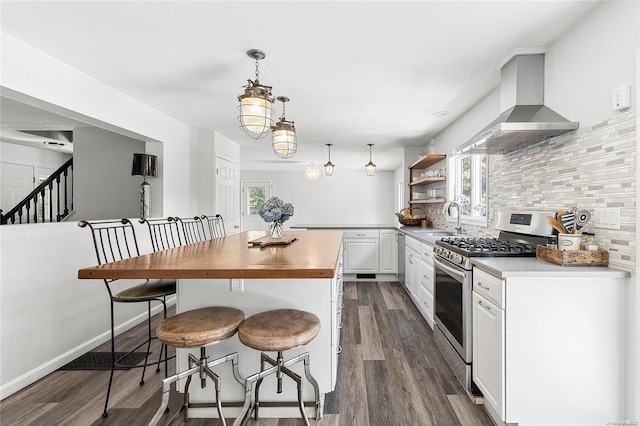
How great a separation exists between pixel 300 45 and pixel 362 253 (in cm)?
366

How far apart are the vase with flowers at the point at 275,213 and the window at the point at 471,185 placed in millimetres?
2133

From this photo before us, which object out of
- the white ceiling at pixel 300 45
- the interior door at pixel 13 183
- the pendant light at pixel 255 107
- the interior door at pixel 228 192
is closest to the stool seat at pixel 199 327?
the pendant light at pixel 255 107

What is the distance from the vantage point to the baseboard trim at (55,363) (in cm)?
202

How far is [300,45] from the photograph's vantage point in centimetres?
208

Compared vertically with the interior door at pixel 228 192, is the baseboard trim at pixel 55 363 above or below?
below

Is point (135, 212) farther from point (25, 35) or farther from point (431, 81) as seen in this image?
point (431, 81)

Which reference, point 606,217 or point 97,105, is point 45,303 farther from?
point 606,217

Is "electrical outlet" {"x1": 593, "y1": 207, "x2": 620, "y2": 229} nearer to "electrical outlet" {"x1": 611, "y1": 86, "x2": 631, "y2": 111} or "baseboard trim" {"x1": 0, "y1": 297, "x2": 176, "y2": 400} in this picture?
"electrical outlet" {"x1": 611, "y1": 86, "x2": 631, "y2": 111}

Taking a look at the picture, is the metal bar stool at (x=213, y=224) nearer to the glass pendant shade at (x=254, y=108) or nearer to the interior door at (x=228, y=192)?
the interior door at (x=228, y=192)

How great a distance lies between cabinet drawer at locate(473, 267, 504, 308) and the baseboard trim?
3191 millimetres

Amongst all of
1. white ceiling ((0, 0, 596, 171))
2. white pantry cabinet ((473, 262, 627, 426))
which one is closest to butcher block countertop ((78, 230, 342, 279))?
white pantry cabinet ((473, 262, 627, 426))

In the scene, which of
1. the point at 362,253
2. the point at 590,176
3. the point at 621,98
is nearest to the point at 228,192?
the point at 362,253

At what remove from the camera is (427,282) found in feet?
10.4

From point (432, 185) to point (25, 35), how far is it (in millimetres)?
4947
